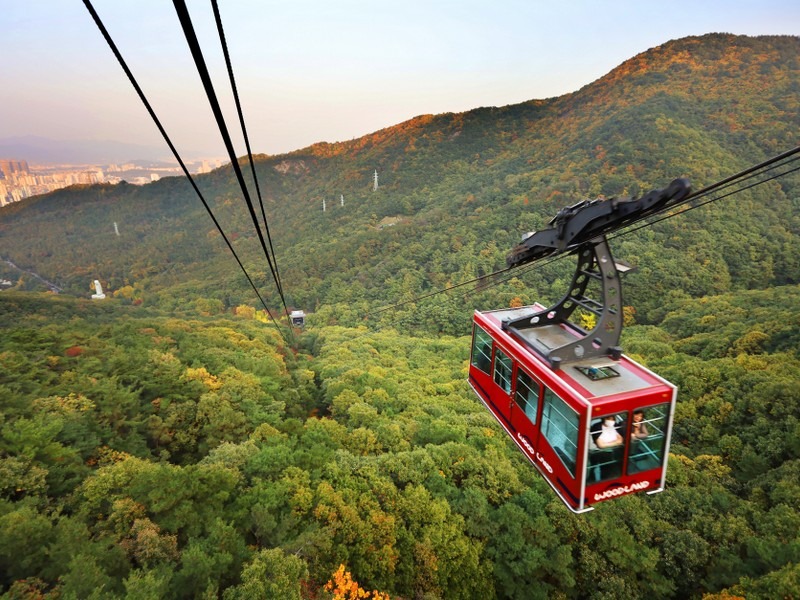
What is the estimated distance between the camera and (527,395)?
828 centimetres

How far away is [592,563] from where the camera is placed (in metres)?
15.3

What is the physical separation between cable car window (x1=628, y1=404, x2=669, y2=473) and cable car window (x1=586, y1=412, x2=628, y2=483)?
221 millimetres

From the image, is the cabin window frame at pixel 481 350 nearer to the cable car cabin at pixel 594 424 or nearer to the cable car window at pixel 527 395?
the cable car window at pixel 527 395

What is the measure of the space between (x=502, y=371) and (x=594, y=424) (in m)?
2.95

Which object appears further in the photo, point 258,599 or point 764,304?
point 764,304

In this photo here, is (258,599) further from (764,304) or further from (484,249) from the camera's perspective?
(484,249)

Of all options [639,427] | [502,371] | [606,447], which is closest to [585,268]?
[502,371]

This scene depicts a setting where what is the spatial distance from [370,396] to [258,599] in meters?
15.5

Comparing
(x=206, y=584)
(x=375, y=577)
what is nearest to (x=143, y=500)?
(x=206, y=584)

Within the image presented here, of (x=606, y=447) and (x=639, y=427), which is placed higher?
(x=639, y=427)

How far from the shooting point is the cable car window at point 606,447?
6.62 meters

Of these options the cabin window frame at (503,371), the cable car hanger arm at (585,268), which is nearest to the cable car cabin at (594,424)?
the cable car hanger arm at (585,268)

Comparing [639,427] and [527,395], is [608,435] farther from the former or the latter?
[527,395]

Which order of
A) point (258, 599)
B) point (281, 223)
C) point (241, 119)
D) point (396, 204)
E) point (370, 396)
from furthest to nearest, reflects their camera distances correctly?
point (281, 223)
point (396, 204)
point (370, 396)
point (258, 599)
point (241, 119)
